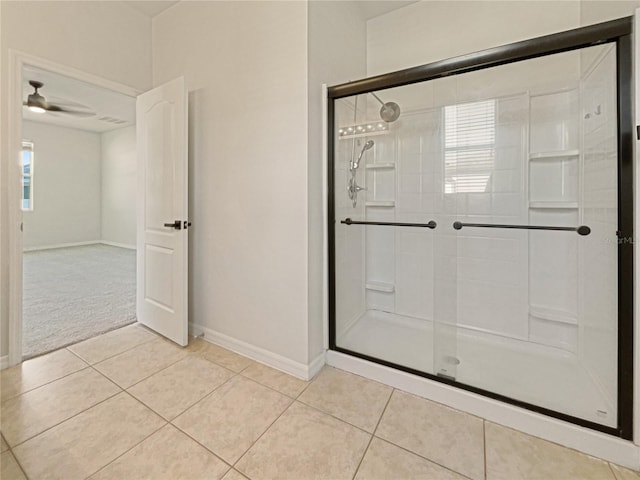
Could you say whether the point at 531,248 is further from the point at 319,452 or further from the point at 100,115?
the point at 100,115

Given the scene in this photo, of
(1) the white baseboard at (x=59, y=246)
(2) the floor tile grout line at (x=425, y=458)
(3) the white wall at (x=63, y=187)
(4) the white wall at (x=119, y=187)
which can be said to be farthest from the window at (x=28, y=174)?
(2) the floor tile grout line at (x=425, y=458)

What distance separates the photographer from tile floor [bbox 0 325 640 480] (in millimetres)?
1212

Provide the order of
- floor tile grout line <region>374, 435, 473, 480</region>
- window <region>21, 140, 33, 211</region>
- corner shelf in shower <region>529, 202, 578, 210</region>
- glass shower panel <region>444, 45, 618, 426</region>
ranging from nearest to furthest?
floor tile grout line <region>374, 435, 473, 480</region>, glass shower panel <region>444, 45, 618, 426</region>, corner shelf in shower <region>529, 202, 578, 210</region>, window <region>21, 140, 33, 211</region>

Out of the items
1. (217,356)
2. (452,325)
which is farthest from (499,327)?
(217,356)

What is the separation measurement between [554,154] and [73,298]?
468 cm

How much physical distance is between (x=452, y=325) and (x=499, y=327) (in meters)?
0.53

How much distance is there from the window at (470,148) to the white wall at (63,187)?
8.24 m

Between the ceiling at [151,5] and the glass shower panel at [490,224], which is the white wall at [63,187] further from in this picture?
the glass shower panel at [490,224]

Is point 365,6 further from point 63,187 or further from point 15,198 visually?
point 63,187

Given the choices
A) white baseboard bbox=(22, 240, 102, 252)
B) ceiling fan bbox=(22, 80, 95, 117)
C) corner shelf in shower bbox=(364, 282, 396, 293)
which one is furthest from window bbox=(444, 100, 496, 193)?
white baseboard bbox=(22, 240, 102, 252)

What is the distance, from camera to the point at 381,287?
8.72 feet

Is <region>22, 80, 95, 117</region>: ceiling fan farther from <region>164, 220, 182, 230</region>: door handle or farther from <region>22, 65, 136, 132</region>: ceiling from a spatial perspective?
<region>164, 220, 182, 230</region>: door handle

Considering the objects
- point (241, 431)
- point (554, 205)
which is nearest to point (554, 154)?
point (554, 205)

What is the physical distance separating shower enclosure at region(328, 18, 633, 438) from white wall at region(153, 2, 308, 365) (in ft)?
0.98
